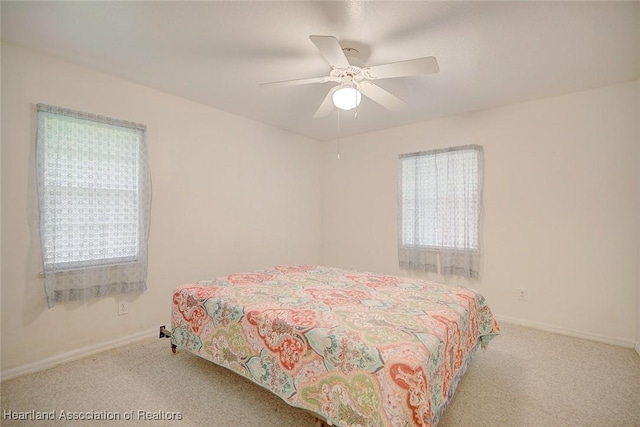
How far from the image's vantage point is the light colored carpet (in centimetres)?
167

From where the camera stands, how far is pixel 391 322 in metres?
1.53

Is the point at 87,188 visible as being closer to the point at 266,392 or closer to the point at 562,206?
the point at 266,392

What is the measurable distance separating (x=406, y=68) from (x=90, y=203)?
261 centimetres

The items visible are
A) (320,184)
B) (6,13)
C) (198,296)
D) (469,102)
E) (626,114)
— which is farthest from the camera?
(320,184)

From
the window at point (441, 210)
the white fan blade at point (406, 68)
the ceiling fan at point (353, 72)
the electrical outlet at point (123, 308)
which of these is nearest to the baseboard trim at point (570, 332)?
the window at point (441, 210)


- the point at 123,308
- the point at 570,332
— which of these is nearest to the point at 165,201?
the point at 123,308

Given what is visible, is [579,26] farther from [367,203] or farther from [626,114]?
[367,203]

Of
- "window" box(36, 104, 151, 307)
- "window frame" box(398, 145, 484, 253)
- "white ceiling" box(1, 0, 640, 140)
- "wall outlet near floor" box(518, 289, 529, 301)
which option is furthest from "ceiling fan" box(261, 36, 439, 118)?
"wall outlet near floor" box(518, 289, 529, 301)

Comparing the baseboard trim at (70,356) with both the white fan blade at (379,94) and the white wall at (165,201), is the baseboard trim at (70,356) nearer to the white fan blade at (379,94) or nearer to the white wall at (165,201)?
the white wall at (165,201)

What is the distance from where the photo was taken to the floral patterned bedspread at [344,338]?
1.22 metres

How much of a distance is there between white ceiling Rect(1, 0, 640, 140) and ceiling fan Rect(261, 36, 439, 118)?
191 millimetres

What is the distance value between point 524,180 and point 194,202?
349 centimetres

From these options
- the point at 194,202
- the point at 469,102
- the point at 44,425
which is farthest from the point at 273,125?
the point at 44,425

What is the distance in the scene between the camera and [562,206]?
290cm
